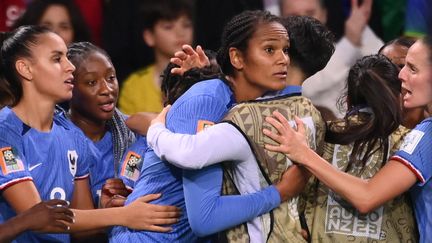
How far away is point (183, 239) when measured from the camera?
3467mm

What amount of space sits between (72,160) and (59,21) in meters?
1.57

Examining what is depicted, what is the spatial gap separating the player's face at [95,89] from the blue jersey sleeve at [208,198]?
92cm

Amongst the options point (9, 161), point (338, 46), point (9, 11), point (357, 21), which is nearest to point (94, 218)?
point (9, 161)

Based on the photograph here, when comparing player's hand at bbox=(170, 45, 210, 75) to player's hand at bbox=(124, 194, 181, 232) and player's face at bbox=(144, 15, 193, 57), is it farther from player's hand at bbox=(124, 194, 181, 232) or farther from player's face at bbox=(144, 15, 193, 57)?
player's face at bbox=(144, 15, 193, 57)

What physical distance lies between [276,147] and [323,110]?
6.37ft

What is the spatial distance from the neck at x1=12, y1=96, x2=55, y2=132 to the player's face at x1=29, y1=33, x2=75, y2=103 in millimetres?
44

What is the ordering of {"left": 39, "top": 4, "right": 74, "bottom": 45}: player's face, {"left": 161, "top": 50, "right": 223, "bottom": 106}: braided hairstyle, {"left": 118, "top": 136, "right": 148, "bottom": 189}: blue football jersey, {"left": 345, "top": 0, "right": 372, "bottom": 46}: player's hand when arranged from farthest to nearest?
{"left": 345, "top": 0, "right": 372, "bottom": 46}: player's hand < {"left": 39, "top": 4, "right": 74, "bottom": 45}: player's face < {"left": 118, "top": 136, "right": 148, "bottom": 189}: blue football jersey < {"left": 161, "top": 50, "right": 223, "bottom": 106}: braided hairstyle

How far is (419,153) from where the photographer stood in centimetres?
332

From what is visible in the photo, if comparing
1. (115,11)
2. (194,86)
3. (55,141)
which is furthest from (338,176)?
(115,11)

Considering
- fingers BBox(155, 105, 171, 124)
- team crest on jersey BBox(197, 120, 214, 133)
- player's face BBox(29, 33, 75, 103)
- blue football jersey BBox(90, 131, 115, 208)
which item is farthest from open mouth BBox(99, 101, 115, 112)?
team crest on jersey BBox(197, 120, 214, 133)

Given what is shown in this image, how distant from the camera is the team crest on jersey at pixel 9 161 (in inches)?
137

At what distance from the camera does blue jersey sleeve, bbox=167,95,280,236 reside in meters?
3.20

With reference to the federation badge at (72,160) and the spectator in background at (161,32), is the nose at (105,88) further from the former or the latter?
the spectator in background at (161,32)

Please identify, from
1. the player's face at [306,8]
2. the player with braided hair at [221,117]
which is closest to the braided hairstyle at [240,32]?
the player with braided hair at [221,117]
